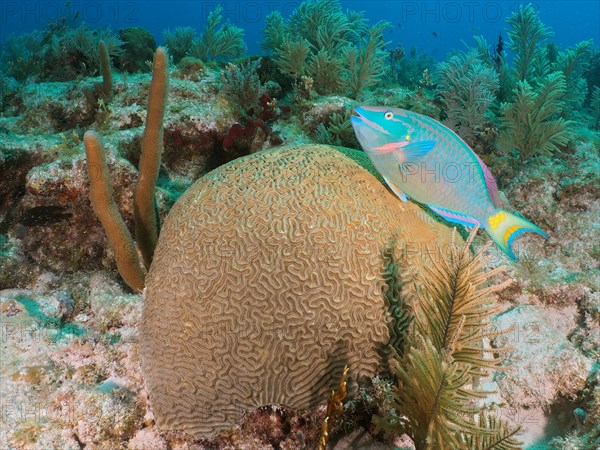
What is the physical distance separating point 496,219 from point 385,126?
908 mm

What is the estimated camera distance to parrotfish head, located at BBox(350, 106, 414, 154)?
2.51 m

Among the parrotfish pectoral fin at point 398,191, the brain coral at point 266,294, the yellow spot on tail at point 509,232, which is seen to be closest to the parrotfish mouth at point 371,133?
the parrotfish pectoral fin at point 398,191

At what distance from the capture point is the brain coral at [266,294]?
2.45 metres

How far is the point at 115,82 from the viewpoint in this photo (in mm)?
5812

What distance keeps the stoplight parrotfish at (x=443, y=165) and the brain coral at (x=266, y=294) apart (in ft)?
1.52

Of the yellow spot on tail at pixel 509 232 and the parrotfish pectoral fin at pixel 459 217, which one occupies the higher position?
the yellow spot on tail at pixel 509 232

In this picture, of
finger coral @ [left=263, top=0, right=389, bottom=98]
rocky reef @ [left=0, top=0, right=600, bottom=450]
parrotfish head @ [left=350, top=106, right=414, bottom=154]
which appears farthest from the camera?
finger coral @ [left=263, top=0, right=389, bottom=98]

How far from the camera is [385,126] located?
99.0 inches

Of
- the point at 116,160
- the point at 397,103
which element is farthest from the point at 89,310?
the point at 397,103

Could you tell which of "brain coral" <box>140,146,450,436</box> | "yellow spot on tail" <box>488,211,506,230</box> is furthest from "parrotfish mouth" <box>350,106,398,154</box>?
"yellow spot on tail" <box>488,211,506,230</box>

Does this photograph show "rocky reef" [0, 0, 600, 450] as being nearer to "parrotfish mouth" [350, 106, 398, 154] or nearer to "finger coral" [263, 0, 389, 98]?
"parrotfish mouth" [350, 106, 398, 154]

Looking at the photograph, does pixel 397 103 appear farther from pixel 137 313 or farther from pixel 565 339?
pixel 137 313

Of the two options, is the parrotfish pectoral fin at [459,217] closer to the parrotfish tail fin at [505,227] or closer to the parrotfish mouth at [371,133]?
the parrotfish tail fin at [505,227]

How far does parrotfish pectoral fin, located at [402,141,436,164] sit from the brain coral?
1.68 ft
